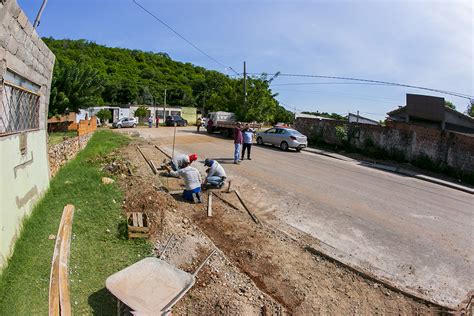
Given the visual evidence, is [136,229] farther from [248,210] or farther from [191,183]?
[248,210]

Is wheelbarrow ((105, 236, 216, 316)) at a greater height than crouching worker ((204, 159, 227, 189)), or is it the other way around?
crouching worker ((204, 159, 227, 189))

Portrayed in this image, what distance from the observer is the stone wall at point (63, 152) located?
11.2m

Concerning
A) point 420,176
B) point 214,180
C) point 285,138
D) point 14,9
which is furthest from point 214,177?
point 285,138

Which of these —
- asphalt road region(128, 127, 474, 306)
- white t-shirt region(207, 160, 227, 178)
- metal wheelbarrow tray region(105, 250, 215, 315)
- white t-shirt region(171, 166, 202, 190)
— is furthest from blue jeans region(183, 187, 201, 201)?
metal wheelbarrow tray region(105, 250, 215, 315)

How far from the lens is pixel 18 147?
6922 millimetres

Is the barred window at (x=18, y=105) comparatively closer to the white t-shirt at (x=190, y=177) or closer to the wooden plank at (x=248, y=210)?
the white t-shirt at (x=190, y=177)

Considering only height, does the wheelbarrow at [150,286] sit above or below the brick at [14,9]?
below

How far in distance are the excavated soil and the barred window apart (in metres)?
3.04

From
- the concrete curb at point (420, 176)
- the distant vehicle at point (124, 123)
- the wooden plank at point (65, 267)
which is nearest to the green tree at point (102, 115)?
the distant vehicle at point (124, 123)

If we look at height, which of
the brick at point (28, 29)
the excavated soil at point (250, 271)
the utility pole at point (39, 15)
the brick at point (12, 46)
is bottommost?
the excavated soil at point (250, 271)

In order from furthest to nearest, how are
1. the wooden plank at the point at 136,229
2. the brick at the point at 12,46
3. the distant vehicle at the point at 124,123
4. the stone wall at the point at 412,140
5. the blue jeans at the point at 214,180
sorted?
the distant vehicle at the point at 124,123, the stone wall at the point at 412,140, the blue jeans at the point at 214,180, the wooden plank at the point at 136,229, the brick at the point at 12,46

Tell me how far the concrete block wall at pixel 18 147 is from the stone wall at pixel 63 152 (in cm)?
209

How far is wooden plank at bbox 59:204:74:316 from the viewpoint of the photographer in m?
4.94

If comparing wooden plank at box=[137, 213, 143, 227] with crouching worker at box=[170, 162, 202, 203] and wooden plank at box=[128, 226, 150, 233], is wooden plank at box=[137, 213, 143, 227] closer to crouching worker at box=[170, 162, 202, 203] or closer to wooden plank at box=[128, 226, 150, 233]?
wooden plank at box=[128, 226, 150, 233]
